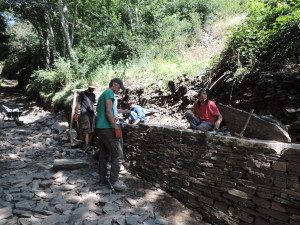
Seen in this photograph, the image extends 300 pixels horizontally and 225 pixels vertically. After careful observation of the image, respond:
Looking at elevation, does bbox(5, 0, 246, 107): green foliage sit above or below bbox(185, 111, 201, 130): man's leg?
above

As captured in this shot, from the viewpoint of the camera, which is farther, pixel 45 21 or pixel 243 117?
pixel 45 21

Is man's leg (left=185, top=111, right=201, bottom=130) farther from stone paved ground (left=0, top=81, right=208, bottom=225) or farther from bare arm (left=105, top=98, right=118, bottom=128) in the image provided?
bare arm (left=105, top=98, right=118, bottom=128)

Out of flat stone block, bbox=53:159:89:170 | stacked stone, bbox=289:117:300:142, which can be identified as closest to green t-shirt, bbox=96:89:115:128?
flat stone block, bbox=53:159:89:170

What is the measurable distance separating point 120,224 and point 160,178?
137cm

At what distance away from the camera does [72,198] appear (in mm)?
3713

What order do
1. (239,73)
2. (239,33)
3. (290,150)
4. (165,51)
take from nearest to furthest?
(290,150) → (239,73) → (239,33) → (165,51)

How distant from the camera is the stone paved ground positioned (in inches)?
125

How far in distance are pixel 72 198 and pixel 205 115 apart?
2845 millimetres

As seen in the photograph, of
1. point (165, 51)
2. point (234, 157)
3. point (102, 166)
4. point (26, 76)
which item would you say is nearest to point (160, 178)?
point (102, 166)

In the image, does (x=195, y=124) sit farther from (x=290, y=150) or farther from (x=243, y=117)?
(x=290, y=150)

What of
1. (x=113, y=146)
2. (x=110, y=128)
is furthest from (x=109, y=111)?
(x=113, y=146)

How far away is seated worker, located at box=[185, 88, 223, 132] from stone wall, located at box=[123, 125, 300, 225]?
623 mm

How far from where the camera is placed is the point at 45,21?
16.1 m

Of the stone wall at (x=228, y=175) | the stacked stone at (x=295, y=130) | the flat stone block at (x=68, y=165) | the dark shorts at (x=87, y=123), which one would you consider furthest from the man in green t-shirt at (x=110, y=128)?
the stacked stone at (x=295, y=130)
